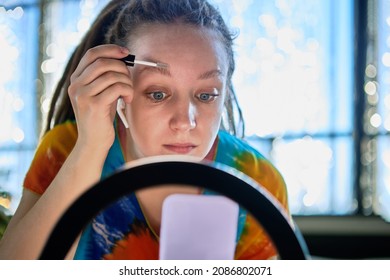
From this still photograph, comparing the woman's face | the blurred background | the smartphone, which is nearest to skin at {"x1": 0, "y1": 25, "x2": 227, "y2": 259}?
the woman's face

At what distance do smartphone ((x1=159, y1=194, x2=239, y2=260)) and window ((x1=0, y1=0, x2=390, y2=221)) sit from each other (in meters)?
1.47

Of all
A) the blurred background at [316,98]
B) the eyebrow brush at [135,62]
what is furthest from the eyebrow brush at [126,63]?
the blurred background at [316,98]

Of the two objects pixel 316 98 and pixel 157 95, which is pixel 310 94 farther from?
pixel 157 95

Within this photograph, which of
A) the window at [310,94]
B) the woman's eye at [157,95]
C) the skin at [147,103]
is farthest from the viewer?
the window at [310,94]

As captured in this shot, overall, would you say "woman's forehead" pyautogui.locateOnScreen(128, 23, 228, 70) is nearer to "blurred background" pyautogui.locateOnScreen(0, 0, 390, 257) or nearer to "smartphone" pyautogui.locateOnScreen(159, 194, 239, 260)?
"smartphone" pyautogui.locateOnScreen(159, 194, 239, 260)

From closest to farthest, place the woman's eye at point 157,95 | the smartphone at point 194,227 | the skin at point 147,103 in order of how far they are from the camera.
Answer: the smartphone at point 194,227, the skin at point 147,103, the woman's eye at point 157,95

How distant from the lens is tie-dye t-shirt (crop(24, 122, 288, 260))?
514 millimetres

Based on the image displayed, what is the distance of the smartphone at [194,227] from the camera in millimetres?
194

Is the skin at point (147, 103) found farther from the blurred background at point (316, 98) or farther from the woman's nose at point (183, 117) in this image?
the blurred background at point (316, 98)

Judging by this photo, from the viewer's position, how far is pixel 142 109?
0.61 m

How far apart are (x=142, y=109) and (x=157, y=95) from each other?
3cm

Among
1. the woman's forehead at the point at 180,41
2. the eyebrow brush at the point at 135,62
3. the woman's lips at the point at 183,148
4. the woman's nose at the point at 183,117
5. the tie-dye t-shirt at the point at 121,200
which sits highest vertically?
the woman's forehead at the point at 180,41

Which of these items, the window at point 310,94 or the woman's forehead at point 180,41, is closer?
the woman's forehead at point 180,41
